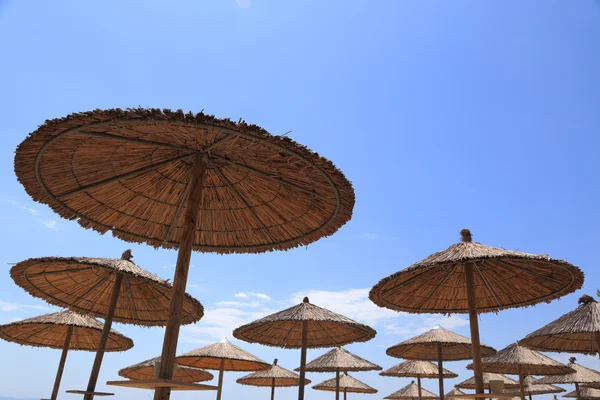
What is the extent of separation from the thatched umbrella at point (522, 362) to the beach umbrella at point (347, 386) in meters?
5.57

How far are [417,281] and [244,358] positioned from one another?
6797 mm

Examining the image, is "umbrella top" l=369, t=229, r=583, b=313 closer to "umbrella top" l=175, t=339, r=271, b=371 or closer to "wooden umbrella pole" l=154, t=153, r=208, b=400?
"wooden umbrella pole" l=154, t=153, r=208, b=400

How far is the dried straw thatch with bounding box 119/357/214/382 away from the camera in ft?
43.4

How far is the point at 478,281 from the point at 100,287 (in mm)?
6375

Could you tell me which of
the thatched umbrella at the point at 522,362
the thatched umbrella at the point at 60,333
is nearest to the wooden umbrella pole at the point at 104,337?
the thatched umbrella at the point at 60,333

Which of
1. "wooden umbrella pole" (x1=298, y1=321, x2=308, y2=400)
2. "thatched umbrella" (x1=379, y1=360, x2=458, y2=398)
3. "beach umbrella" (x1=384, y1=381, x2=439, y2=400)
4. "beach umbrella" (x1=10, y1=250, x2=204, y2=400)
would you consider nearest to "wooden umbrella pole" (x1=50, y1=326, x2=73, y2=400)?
"beach umbrella" (x1=10, y1=250, x2=204, y2=400)

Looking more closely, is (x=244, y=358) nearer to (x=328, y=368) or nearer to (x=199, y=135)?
(x=328, y=368)

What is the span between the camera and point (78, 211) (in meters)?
4.46

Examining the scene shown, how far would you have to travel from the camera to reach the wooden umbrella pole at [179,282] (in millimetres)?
3199

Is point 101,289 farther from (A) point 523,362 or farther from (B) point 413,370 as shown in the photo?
(B) point 413,370

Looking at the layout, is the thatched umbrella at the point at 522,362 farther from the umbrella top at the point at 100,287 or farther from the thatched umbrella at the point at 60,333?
the thatched umbrella at the point at 60,333

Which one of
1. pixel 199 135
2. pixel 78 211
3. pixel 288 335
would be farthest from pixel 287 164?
pixel 288 335

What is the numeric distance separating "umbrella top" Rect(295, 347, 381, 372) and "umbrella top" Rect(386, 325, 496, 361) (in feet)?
2.67

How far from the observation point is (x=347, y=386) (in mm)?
17172
